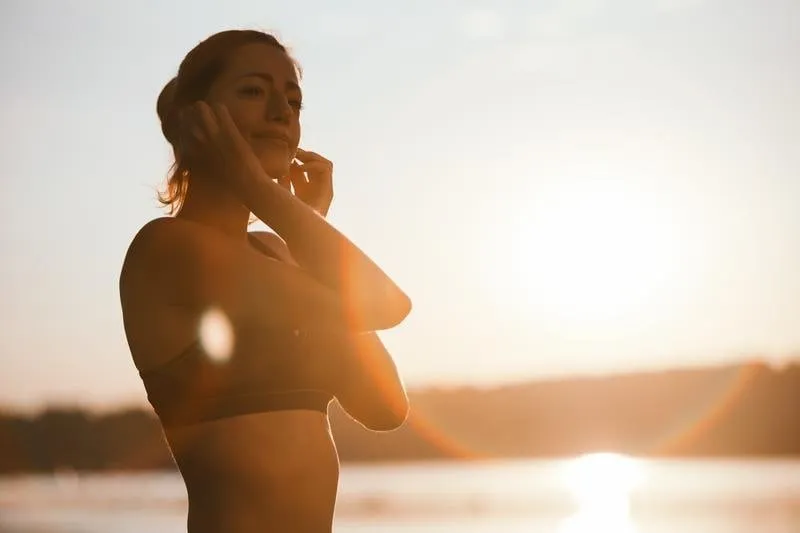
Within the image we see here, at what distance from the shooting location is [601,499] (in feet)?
363

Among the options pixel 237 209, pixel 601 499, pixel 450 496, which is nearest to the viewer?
pixel 237 209

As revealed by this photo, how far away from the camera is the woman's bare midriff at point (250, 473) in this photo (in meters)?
2.98

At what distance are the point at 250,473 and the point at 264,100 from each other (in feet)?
3.46

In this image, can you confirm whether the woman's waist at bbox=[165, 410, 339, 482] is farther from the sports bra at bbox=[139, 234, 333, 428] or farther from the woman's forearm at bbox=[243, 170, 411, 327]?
the woman's forearm at bbox=[243, 170, 411, 327]

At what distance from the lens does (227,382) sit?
9.72 ft

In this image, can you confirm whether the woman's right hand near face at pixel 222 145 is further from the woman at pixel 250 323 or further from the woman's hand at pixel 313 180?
the woman's hand at pixel 313 180

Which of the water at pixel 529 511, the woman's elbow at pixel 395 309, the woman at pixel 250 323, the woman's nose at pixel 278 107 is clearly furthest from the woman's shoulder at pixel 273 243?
the water at pixel 529 511

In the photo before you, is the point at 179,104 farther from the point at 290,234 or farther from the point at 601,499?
the point at 601,499

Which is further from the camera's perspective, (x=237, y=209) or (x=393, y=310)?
(x=237, y=209)

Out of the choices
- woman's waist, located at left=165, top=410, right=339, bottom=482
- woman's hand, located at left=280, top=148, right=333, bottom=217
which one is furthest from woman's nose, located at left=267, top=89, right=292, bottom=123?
woman's waist, located at left=165, top=410, right=339, bottom=482

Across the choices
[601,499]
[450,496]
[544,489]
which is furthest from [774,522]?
[544,489]

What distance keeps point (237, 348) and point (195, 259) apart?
0.90ft

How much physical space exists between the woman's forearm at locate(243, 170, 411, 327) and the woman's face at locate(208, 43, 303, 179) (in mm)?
238

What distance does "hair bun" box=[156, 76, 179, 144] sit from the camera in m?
3.41
